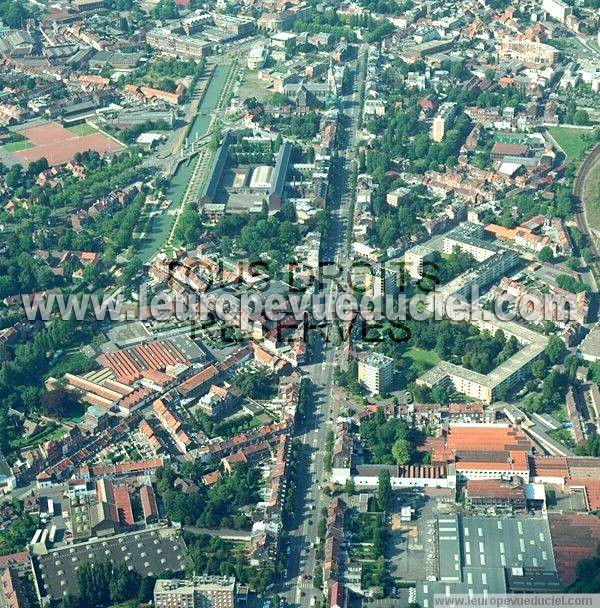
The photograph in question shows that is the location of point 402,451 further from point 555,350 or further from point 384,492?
point 555,350

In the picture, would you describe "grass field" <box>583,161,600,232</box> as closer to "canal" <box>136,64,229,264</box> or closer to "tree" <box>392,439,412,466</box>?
"canal" <box>136,64,229,264</box>

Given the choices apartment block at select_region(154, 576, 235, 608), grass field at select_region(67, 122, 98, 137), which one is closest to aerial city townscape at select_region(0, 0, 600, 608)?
apartment block at select_region(154, 576, 235, 608)

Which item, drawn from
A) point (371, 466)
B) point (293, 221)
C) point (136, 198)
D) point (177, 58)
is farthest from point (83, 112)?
point (371, 466)

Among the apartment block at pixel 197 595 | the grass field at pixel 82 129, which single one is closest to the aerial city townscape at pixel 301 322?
the apartment block at pixel 197 595

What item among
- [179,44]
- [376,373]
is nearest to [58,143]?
[179,44]

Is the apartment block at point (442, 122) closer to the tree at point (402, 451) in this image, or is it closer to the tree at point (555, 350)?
the tree at point (555, 350)

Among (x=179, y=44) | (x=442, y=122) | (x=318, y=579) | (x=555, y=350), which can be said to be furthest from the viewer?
(x=179, y=44)
